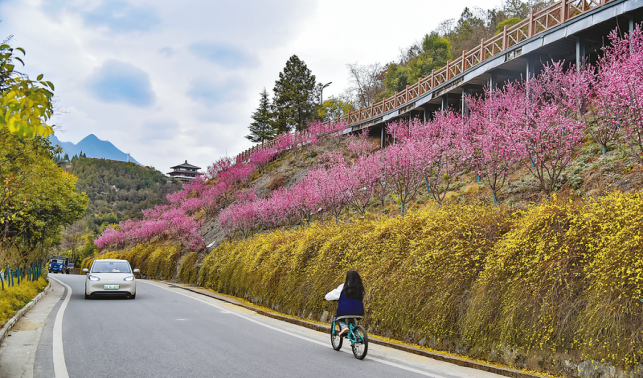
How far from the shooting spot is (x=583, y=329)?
199 inches

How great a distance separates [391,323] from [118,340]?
5.01 metres

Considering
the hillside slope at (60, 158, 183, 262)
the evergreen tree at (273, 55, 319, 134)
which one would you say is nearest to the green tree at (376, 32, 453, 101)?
the evergreen tree at (273, 55, 319, 134)

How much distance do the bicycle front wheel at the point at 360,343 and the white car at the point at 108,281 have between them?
441 inches

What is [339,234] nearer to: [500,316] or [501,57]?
[500,316]

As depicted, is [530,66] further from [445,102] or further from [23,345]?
[23,345]

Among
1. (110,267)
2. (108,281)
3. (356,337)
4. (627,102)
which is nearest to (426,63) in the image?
(627,102)

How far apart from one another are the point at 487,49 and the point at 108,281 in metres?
20.5

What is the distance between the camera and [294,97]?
2149 inches

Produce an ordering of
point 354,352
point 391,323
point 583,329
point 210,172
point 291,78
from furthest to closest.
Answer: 1. point 291,78
2. point 210,172
3. point 391,323
4. point 354,352
5. point 583,329

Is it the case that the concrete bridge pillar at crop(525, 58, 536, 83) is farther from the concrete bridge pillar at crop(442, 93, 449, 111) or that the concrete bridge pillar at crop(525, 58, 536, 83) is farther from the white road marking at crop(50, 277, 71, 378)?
the white road marking at crop(50, 277, 71, 378)

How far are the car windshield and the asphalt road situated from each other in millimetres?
4794

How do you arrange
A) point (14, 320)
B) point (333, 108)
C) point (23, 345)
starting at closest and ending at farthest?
point (23, 345) < point (14, 320) < point (333, 108)

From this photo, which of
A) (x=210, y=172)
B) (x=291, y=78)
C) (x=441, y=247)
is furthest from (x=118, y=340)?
(x=291, y=78)

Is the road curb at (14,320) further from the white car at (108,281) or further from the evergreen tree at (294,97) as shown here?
the evergreen tree at (294,97)
